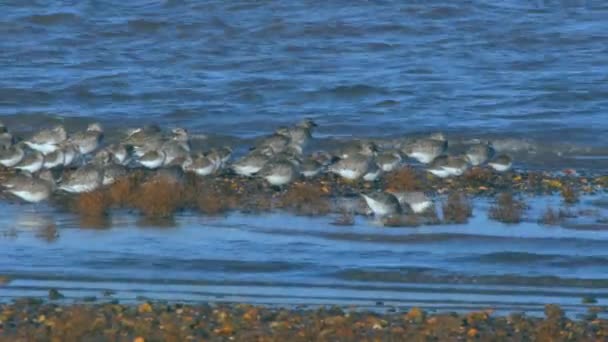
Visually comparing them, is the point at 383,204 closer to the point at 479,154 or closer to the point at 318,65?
the point at 479,154

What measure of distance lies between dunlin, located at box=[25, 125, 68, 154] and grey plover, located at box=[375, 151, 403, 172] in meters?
4.71

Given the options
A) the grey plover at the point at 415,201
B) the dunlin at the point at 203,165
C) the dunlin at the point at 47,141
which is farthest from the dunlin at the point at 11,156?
the grey plover at the point at 415,201

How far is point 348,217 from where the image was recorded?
56.1ft

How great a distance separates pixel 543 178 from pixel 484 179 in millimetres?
960

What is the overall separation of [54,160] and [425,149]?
5164mm

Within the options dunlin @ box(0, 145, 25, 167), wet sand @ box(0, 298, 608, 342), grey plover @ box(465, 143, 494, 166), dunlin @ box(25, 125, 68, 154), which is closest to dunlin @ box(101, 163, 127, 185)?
dunlin @ box(0, 145, 25, 167)

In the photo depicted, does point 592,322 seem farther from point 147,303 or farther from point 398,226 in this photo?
point 398,226

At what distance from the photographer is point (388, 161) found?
20.5m

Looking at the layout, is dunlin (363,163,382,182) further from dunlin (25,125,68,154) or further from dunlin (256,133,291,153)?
dunlin (25,125,68,154)

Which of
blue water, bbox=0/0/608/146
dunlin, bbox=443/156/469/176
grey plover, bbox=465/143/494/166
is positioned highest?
blue water, bbox=0/0/608/146

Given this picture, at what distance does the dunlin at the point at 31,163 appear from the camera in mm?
20297

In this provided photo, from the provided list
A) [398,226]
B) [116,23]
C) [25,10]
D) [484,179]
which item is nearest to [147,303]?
[398,226]

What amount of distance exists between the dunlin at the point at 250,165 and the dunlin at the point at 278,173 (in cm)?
46

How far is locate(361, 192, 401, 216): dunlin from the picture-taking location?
56.9ft
